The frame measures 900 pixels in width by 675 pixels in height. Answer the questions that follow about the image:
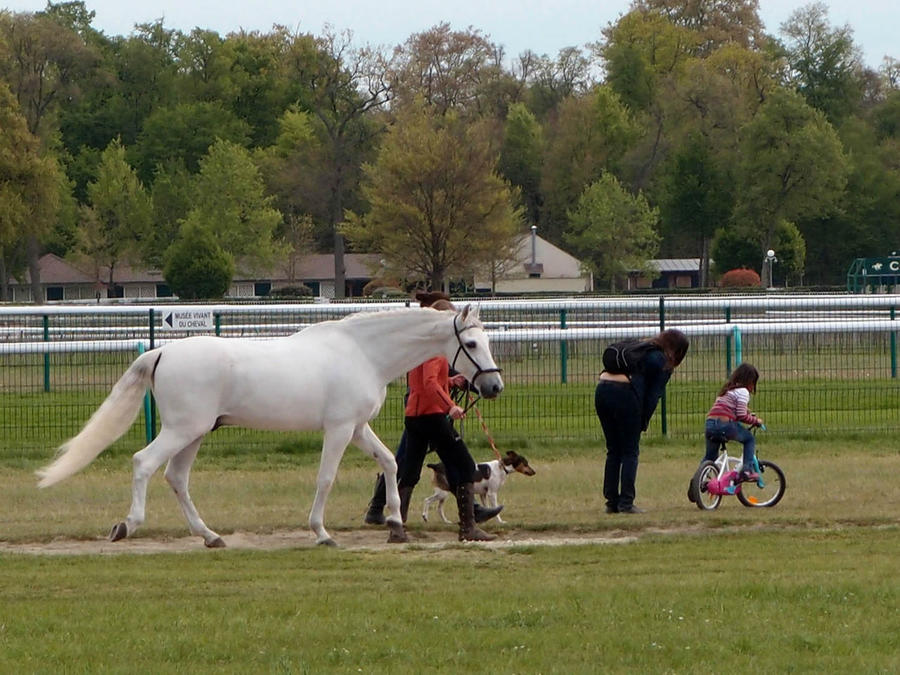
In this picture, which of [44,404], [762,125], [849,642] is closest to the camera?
[849,642]

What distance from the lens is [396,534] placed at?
38.7 ft

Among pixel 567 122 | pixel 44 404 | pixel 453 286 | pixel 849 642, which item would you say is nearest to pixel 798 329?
pixel 44 404

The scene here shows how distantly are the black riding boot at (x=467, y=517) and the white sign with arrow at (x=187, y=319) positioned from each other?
1049cm

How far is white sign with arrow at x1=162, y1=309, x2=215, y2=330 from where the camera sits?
21734 millimetres

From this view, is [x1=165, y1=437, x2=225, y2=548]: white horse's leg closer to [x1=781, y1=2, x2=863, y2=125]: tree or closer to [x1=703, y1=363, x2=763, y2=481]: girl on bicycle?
[x1=703, y1=363, x2=763, y2=481]: girl on bicycle

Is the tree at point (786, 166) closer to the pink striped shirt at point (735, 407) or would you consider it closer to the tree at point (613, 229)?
the tree at point (613, 229)

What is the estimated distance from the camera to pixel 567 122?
92.4 m

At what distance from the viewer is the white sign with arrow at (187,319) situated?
856 inches

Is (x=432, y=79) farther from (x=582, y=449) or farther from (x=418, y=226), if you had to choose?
(x=582, y=449)

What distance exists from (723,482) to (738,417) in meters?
0.57

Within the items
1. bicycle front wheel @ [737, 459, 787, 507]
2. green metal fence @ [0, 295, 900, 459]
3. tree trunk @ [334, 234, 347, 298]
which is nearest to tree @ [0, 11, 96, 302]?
tree trunk @ [334, 234, 347, 298]

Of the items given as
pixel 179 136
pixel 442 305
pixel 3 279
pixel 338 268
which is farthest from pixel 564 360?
pixel 179 136

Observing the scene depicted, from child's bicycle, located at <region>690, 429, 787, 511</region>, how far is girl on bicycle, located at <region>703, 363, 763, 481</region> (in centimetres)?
7

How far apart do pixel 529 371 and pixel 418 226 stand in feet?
135
